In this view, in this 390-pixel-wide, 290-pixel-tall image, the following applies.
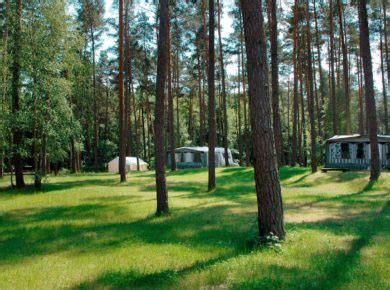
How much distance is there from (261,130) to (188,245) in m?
2.32

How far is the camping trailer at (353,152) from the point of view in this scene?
25.0m

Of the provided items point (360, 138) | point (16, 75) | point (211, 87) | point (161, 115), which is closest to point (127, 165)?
point (360, 138)

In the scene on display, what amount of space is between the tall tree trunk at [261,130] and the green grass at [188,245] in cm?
49

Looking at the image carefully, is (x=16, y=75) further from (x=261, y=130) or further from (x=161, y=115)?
(x=261, y=130)

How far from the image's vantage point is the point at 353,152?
26.0 metres

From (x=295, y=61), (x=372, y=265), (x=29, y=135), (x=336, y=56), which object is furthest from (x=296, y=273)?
(x=336, y=56)

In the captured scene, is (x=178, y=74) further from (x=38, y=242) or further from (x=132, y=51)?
(x=38, y=242)

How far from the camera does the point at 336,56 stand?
105ft

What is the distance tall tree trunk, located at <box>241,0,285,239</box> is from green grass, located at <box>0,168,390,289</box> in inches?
19.1

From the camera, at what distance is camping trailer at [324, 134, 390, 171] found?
25.0 m

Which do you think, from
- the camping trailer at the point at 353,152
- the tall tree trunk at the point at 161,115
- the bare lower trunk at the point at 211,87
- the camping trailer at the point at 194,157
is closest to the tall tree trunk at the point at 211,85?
the bare lower trunk at the point at 211,87

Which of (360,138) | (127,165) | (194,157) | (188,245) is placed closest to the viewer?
(188,245)

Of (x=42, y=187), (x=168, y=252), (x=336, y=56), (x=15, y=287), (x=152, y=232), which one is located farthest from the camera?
(x=336, y=56)

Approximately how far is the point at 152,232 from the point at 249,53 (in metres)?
4.01
